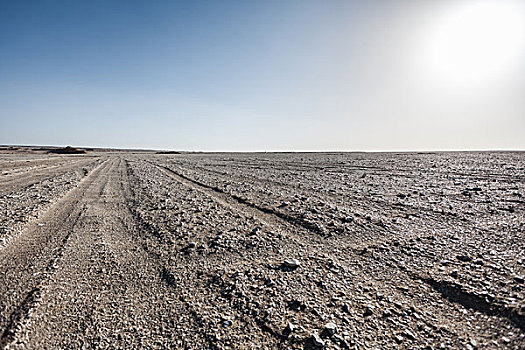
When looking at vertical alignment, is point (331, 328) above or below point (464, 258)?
below

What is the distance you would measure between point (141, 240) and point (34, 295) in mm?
2164

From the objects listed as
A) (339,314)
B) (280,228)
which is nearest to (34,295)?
(339,314)

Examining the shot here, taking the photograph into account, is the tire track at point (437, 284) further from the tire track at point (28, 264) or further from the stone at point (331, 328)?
the tire track at point (28, 264)

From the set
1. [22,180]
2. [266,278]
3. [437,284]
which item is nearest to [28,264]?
[266,278]

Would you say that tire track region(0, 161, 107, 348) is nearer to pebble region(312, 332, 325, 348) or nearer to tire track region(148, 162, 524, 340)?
pebble region(312, 332, 325, 348)

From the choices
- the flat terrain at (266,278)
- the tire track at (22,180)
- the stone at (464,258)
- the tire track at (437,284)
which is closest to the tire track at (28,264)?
the flat terrain at (266,278)

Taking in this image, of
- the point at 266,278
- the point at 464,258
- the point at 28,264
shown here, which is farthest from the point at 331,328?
the point at 28,264

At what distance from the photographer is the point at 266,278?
388cm

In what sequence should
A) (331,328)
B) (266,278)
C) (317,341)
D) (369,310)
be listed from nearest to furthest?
(317,341), (331,328), (369,310), (266,278)

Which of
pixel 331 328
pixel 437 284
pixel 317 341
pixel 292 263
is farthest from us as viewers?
pixel 292 263

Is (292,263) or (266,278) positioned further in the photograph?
(292,263)

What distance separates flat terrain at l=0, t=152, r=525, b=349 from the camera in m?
2.74

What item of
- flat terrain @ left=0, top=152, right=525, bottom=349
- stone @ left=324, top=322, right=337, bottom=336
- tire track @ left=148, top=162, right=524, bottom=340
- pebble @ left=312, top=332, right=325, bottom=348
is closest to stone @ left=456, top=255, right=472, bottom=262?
flat terrain @ left=0, top=152, right=525, bottom=349

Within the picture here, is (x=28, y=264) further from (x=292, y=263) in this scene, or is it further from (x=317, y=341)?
(x=317, y=341)
